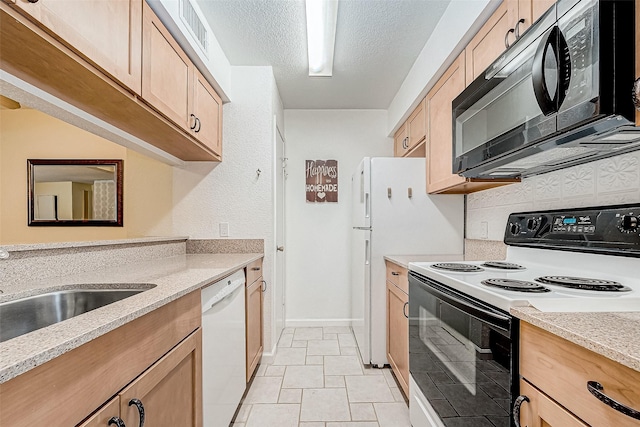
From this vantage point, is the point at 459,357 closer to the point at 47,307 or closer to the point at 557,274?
the point at 557,274

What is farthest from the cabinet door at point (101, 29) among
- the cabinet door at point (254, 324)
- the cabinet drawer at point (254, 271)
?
the cabinet door at point (254, 324)

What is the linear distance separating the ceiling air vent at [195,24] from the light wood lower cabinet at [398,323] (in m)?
1.86

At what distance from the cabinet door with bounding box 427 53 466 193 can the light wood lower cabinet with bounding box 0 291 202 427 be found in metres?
1.58

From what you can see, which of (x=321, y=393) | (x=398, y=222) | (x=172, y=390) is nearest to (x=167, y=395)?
(x=172, y=390)

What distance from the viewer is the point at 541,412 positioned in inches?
30.9

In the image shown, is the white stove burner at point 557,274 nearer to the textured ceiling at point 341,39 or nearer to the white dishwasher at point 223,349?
the white dishwasher at point 223,349

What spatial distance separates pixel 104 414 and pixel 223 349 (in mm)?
868

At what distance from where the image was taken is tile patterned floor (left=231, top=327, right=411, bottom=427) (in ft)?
6.00

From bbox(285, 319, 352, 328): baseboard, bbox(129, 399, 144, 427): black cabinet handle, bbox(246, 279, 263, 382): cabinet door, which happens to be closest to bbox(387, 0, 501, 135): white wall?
bbox(246, 279, 263, 382): cabinet door

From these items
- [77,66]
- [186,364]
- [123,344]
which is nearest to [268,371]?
[186,364]

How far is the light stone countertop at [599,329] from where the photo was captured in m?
0.58

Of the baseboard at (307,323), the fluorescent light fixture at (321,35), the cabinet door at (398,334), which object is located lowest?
the baseboard at (307,323)

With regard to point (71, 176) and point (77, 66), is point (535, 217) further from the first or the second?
point (71, 176)

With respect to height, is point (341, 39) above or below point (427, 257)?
above
